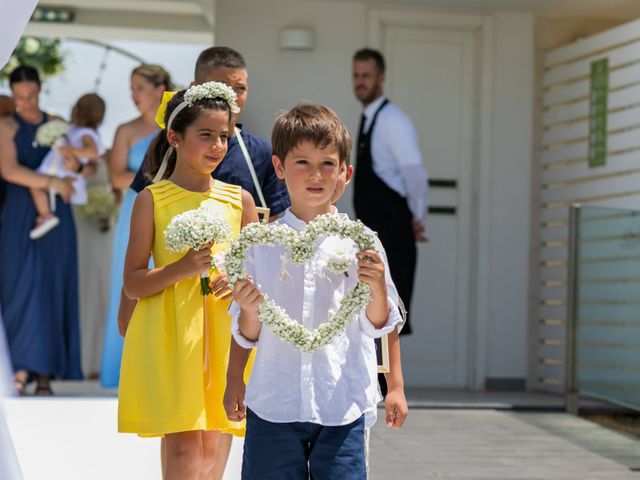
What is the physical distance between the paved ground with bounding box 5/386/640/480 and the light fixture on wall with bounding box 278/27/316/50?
293cm

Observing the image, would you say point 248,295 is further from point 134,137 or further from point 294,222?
point 134,137

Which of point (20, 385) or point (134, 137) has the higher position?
point (134, 137)

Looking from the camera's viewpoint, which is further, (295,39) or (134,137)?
(295,39)

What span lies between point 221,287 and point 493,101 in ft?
21.4

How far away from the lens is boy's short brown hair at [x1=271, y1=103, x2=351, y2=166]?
11.5 ft

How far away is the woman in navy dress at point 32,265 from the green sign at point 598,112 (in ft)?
12.7

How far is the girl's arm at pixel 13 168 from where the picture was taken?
8.91 metres

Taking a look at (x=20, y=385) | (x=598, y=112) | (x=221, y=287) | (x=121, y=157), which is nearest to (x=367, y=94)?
(x=121, y=157)

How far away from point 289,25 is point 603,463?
4554 millimetres

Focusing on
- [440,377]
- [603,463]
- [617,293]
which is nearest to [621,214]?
[617,293]

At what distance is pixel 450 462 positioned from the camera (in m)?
6.54

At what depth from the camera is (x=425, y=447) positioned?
703 centimetres

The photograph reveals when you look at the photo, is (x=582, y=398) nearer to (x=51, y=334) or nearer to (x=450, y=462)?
(x=450, y=462)

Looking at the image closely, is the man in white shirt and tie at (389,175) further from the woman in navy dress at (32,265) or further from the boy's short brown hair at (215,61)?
the boy's short brown hair at (215,61)
